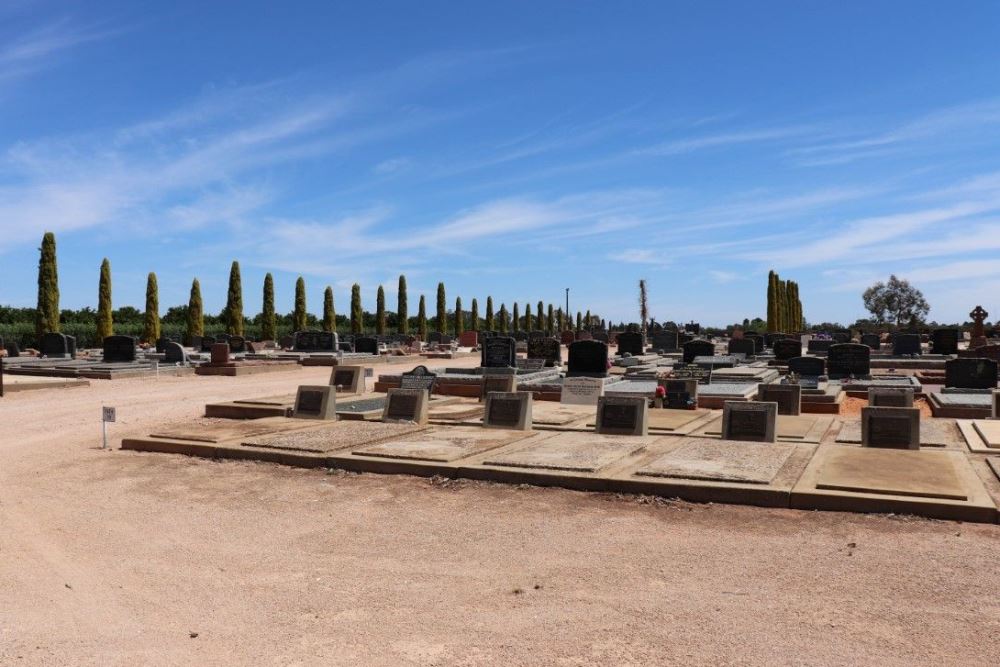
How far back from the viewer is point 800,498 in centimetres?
684

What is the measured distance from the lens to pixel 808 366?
19.8m

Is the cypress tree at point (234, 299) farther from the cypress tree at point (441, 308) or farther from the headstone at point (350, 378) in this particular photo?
the headstone at point (350, 378)

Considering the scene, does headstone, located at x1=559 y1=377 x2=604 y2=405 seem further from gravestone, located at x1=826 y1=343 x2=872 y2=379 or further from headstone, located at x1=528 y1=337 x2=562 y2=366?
headstone, located at x1=528 y1=337 x2=562 y2=366

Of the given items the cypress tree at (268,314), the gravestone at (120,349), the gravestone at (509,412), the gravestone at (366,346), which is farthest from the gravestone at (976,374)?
the cypress tree at (268,314)

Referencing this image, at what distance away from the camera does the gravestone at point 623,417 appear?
10523 millimetres

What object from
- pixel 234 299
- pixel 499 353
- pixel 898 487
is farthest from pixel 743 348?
pixel 234 299

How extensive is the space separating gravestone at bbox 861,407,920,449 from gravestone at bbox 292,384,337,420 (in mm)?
7860

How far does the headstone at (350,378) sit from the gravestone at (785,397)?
8588mm

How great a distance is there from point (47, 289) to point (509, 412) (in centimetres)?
3452

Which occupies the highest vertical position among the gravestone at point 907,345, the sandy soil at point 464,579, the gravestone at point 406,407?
the gravestone at point 907,345

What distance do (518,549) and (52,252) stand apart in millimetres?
39432

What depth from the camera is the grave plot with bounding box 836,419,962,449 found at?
9492 mm

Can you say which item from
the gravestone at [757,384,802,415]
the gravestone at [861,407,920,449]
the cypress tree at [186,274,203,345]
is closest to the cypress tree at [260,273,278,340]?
the cypress tree at [186,274,203,345]

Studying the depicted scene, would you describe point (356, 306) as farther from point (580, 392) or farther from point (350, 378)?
point (580, 392)
